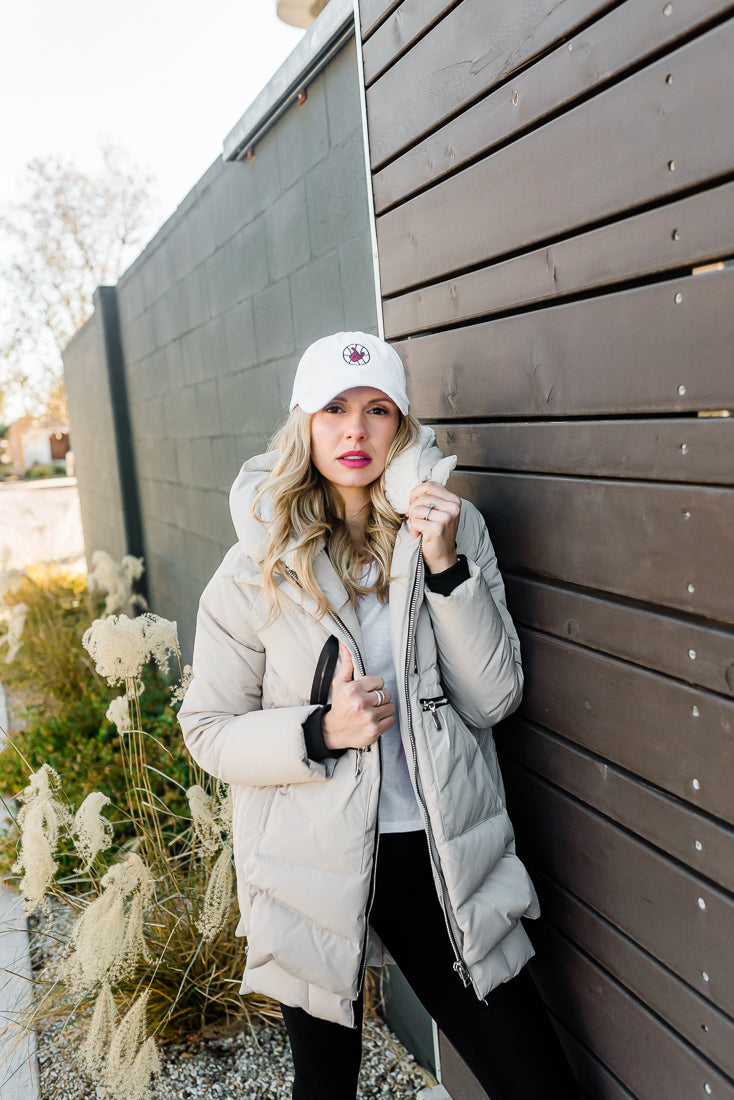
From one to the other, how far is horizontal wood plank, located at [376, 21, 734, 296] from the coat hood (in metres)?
0.45

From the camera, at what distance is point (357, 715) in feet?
5.67

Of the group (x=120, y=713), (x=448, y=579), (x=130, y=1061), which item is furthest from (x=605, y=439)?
(x=130, y=1061)

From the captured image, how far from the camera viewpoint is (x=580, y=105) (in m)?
1.56

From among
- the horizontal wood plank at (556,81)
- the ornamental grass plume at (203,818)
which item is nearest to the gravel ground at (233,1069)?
the ornamental grass plume at (203,818)

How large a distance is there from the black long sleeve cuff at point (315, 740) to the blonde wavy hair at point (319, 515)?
0.28m

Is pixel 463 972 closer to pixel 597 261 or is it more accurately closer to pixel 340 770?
pixel 340 770

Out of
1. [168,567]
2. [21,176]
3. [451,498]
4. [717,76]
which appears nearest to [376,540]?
[451,498]

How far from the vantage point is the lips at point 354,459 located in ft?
6.40

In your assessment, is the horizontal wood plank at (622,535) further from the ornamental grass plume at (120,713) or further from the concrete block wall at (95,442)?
the concrete block wall at (95,442)

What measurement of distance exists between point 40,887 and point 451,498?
167 cm

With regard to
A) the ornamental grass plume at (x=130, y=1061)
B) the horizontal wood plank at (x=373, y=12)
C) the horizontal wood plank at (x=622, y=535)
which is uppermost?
the horizontal wood plank at (x=373, y=12)

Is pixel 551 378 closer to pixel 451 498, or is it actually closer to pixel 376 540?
pixel 451 498

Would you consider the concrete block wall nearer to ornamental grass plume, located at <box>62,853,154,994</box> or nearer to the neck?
ornamental grass plume, located at <box>62,853,154,994</box>

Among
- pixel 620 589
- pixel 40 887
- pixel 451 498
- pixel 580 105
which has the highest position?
pixel 580 105
